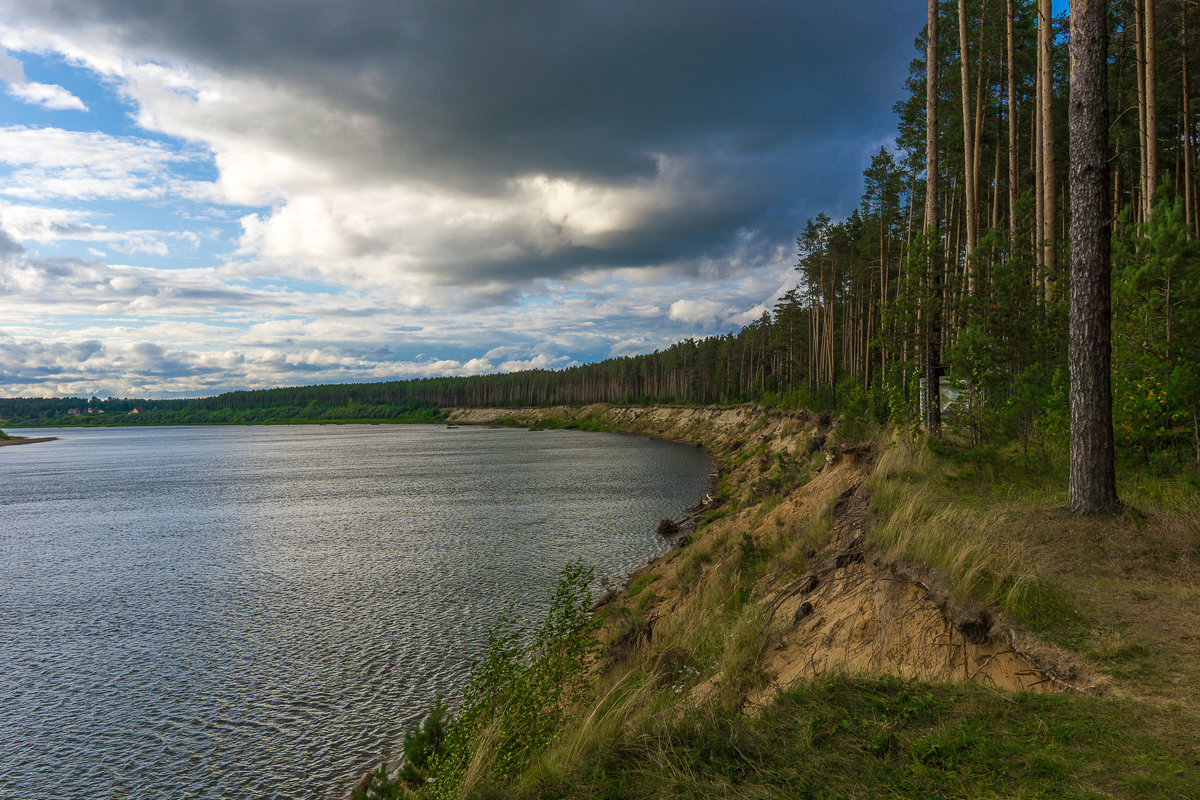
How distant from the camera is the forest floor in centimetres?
414

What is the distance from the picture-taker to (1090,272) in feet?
28.9

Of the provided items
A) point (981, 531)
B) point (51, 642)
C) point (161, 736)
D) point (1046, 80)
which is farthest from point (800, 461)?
point (51, 642)

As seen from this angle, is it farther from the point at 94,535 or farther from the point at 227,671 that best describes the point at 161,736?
the point at 94,535

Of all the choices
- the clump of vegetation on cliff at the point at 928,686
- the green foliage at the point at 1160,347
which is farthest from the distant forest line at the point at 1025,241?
the clump of vegetation on cliff at the point at 928,686

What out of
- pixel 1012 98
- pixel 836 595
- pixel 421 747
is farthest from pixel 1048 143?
pixel 421 747

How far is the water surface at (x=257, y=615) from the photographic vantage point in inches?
372

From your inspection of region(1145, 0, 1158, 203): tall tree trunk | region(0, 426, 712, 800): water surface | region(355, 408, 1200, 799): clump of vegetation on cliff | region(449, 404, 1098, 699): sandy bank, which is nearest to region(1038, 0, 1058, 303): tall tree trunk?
region(1145, 0, 1158, 203): tall tree trunk

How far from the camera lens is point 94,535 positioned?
1041 inches

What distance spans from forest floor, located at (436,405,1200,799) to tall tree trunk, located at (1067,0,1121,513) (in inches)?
31.0

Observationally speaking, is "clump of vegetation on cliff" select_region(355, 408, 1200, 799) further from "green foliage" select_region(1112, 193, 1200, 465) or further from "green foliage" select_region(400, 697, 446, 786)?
"green foliage" select_region(1112, 193, 1200, 465)

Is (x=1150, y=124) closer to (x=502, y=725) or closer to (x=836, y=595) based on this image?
(x=836, y=595)

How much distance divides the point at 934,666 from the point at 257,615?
16.3m

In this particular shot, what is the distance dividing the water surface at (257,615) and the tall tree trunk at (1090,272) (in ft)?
37.3

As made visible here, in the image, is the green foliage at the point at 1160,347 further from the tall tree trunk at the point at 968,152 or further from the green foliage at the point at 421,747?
the green foliage at the point at 421,747
